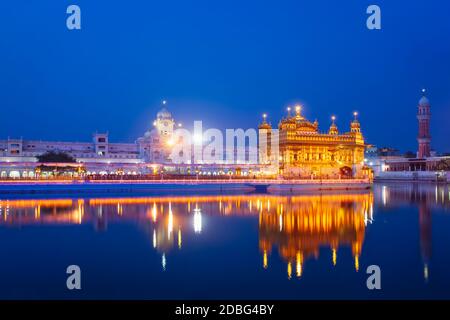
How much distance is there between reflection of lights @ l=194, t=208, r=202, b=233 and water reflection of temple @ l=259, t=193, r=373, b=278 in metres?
2.13

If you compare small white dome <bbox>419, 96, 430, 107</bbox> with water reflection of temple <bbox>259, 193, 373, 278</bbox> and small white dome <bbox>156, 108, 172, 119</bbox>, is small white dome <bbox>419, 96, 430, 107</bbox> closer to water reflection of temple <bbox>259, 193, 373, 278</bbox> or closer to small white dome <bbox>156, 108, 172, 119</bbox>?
small white dome <bbox>156, 108, 172, 119</bbox>

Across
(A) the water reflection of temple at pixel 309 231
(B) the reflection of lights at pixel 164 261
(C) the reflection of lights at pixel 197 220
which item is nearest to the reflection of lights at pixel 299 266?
(A) the water reflection of temple at pixel 309 231

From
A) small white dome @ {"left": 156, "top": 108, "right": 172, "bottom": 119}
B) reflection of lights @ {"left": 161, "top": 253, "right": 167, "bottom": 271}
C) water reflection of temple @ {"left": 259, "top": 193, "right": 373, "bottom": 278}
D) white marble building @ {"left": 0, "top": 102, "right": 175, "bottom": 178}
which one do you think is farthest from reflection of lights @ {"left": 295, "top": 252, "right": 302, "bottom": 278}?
small white dome @ {"left": 156, "top": 108, "right": 172, "bottom": 119}

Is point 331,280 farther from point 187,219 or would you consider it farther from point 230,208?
point 230,208

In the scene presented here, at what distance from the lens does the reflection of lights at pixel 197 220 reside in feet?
48.6

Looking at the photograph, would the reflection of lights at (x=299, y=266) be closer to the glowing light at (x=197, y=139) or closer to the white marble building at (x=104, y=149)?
the glowing light at (x=197, y=139)

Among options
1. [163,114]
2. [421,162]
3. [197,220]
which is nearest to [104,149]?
[163,114]

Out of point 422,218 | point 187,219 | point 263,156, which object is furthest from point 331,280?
point 263,156

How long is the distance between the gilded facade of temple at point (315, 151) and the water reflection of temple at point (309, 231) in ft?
63.3

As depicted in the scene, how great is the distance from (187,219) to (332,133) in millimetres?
29412

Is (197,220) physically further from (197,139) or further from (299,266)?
(197,139)

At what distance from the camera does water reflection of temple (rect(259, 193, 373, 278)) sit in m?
10.9

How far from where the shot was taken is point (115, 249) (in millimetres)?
11875
